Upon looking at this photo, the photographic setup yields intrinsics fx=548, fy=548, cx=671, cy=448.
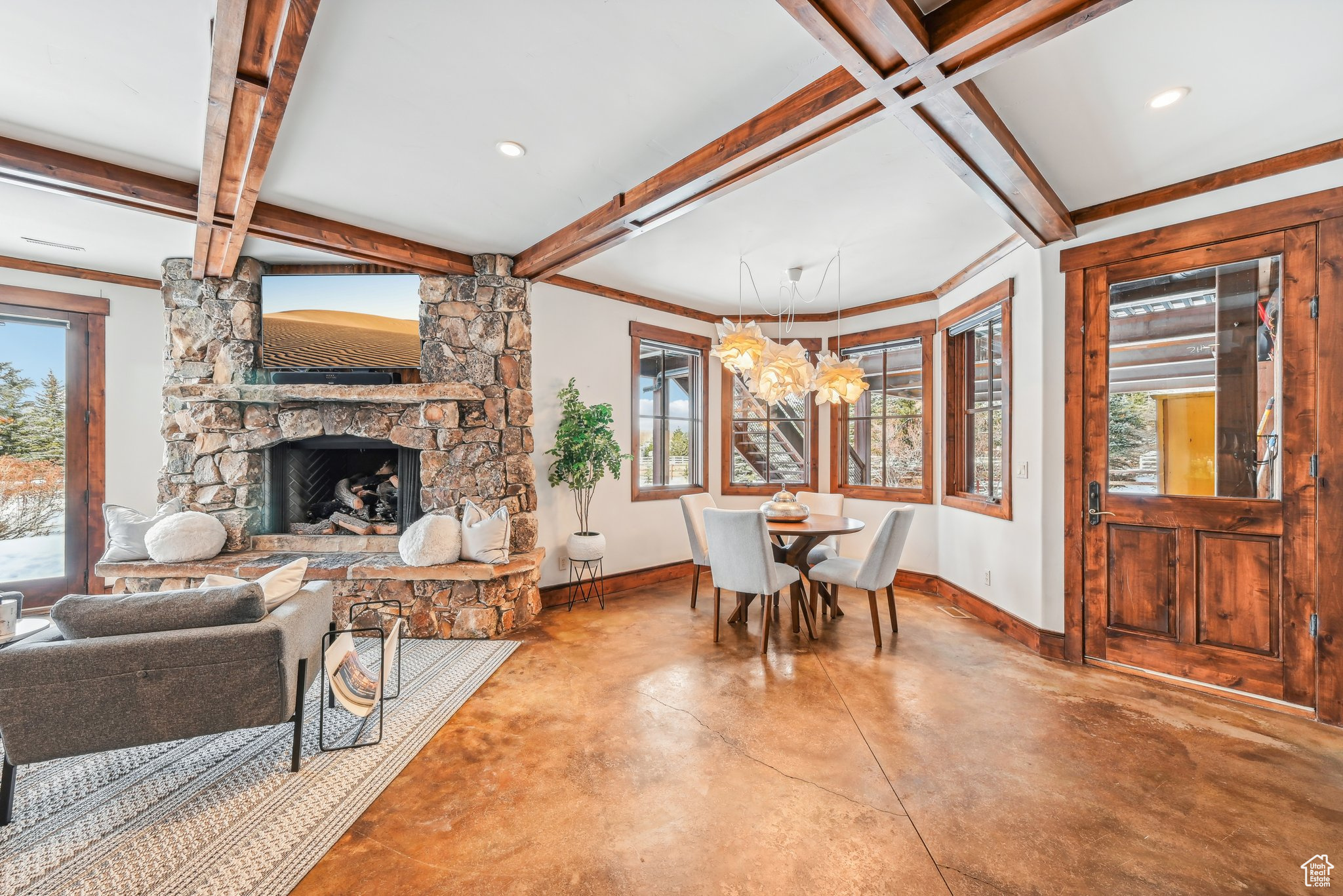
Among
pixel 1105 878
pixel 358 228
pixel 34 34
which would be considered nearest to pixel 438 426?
pixel 358 228

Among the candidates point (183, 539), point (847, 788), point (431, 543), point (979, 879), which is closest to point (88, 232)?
point (183, 539)

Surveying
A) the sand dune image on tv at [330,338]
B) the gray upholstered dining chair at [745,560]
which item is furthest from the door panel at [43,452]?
the gray upholstered dining chair at [745,560]

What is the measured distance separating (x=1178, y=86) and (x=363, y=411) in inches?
181

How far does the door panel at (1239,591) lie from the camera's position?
2.62 meters

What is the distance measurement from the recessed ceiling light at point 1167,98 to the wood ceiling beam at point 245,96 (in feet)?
9.37

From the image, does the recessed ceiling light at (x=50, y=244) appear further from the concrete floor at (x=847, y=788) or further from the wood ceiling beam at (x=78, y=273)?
the concrete floor at (x=847, y=788)

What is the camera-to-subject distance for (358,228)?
11.1 feet

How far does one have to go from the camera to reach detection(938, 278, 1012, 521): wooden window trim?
3.62 m

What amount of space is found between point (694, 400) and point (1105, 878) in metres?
4.33

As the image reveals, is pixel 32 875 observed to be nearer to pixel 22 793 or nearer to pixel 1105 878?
pixel 22 793

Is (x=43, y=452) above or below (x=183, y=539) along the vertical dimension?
above

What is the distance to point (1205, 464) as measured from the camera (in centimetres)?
Result: 279

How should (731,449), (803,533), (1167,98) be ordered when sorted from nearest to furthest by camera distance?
(1167,98) < (803,533) < (731,449)

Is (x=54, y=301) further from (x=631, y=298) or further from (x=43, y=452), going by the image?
(x=631, y=298)
